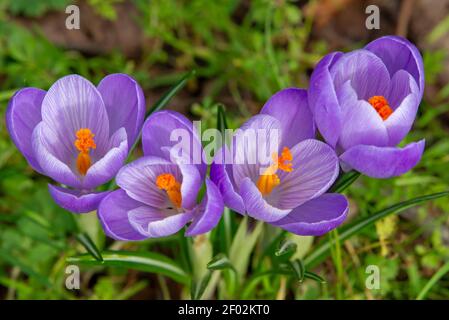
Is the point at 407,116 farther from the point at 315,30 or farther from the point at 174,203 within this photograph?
the point at 315,30

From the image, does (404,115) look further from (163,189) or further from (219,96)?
(219,96)

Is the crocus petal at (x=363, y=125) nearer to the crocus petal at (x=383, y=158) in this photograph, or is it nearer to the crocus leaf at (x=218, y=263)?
the crocus petal at (x=383, y=158)

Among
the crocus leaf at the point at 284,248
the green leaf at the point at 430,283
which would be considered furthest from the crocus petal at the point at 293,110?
the green leaf at the point at 430,283

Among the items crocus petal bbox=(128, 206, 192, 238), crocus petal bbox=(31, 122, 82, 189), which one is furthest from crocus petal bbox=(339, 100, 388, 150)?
crocus petal bbox=(31, 122, 82, 189)

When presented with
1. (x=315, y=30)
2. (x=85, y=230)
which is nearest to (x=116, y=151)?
(x=85, y=230)

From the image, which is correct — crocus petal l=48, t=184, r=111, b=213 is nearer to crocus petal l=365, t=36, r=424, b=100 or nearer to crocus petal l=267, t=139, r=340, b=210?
crocus petal l=267, t=139, r=340, b=210

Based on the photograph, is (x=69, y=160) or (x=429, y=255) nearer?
(x=69, y=160)

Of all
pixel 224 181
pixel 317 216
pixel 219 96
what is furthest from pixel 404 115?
pixel 219 96
